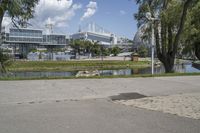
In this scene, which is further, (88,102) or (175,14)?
(175,14)

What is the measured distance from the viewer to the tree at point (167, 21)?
3134cm

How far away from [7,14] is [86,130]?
16.9 meters

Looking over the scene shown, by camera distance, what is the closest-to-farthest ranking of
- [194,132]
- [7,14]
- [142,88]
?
[194,132], [142,88], [7,14]

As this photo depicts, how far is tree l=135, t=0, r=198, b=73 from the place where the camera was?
31344mm

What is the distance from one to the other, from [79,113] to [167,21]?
23.1 metres

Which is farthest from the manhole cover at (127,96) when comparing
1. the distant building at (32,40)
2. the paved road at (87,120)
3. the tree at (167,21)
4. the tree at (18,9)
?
the distant building at (32,40)

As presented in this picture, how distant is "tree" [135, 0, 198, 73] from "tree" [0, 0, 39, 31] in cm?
1176

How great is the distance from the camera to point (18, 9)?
74.1 feet

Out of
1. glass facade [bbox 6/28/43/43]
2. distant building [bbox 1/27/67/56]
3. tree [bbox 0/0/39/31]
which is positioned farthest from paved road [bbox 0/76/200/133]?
glass facade [bbox 6/28/43/43]

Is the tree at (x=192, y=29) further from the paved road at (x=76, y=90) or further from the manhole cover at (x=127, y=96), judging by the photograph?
the manhole cover at (x=127, y=96)

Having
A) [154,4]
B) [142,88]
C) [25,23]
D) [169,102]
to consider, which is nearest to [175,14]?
[154,4]

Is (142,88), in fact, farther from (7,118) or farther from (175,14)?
(175,14)

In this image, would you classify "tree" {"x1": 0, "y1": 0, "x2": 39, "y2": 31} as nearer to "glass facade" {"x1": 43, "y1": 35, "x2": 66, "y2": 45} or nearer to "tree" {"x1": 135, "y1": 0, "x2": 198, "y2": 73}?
"tree" {"x1": 135, "y1": 0, "x2": 198, "y2": 73}

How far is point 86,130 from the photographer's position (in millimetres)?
8055
